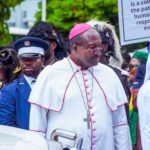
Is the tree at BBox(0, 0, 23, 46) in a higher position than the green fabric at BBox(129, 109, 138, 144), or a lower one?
higher

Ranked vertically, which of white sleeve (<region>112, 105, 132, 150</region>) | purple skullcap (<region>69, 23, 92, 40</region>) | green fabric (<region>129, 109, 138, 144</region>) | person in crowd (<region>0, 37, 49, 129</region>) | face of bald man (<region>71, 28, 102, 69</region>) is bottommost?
green fabric (<region>129, 109, 138, 144</region>)

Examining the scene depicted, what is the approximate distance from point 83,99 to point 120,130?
1.52 feet

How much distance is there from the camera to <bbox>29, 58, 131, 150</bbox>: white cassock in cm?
647

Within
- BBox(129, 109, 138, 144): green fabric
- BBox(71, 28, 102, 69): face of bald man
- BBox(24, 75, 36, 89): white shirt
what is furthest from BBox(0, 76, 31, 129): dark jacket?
BBox(129, 109, 138, 144): green fabric

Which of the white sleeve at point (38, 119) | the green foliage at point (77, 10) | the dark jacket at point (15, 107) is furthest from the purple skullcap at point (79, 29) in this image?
the green foliage at point (77, 10)

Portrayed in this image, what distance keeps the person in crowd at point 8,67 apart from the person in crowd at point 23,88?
41.2 inches

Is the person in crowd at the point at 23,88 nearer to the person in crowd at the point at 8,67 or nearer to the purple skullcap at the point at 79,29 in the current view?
the purple skullcap at the point at 79,29

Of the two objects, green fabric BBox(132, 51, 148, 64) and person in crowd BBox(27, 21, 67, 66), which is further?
green fabric BBox(132, 51, 148, 64)

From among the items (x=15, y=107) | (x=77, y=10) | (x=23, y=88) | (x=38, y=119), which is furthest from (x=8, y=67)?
(x=77, y=10)

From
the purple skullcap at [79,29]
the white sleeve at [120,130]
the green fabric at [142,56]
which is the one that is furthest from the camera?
the green fabric at [142,56]

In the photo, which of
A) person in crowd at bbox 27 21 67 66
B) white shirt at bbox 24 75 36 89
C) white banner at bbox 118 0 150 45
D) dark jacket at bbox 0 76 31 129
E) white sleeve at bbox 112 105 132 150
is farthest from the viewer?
person in crowd at bbox 27 21 67 66

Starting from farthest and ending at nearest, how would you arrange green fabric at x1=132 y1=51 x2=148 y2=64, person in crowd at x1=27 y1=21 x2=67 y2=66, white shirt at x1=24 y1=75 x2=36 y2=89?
green fabric at x1=132 y1=51 x2=148 y2=64 < person in crowd at x1=27 y1=21 x2=67 y2=66 < white shirt at x1=24 y1=75 x2=36 y2=89

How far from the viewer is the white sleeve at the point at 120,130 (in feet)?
21.9

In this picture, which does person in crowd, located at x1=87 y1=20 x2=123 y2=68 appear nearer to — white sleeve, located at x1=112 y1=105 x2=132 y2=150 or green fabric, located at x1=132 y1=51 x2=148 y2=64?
green fabric, located at x1=132 y1=51 x2=148 y2=64
